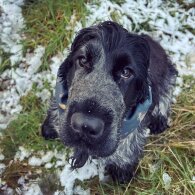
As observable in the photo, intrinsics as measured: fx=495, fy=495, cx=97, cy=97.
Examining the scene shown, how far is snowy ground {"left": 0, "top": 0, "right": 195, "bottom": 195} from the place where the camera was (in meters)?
3.80

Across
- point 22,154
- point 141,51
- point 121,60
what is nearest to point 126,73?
point 121,60

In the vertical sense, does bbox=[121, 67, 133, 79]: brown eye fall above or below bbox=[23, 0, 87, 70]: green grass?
above

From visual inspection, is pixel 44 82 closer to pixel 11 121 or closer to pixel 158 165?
pixel 11 121

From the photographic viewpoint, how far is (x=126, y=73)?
9.12ft

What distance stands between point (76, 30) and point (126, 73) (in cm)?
132

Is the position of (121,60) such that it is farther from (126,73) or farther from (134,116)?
(134,116)

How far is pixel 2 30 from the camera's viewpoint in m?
4.12

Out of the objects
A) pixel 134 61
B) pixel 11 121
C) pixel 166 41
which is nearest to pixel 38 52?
pixel 11 121

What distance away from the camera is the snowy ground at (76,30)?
3.80m

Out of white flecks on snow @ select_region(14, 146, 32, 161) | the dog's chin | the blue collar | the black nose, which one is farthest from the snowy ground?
the black nose

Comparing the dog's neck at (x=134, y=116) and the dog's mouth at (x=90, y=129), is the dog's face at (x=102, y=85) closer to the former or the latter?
the dog's mouth at (x=90, y=129)

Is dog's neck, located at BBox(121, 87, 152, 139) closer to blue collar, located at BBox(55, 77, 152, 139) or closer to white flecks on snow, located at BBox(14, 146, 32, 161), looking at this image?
blue collar, located at BBox(55, 77, 152, 139)

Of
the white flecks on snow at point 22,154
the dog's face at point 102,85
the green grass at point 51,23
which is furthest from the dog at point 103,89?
the green grass at point 51,23

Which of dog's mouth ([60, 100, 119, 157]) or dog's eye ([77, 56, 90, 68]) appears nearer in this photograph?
dog's mouth ([60, 100, 119, 157])
